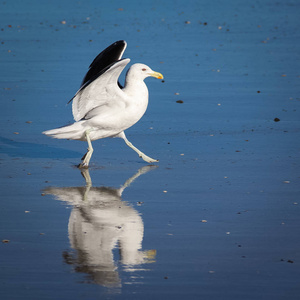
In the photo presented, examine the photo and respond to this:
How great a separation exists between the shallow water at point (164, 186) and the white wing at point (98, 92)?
648 mm

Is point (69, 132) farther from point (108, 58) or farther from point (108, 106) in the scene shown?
point (108, 58)

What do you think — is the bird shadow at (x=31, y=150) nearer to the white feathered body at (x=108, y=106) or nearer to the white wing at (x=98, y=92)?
the white feathered body at (x=108, y=106)

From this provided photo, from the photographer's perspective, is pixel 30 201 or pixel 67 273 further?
pixel 30 201

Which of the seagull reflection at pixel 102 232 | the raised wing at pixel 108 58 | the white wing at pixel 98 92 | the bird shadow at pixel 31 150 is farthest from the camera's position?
the bird shadow at pixel 31 150

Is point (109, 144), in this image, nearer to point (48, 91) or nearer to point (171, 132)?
point (171, 132)

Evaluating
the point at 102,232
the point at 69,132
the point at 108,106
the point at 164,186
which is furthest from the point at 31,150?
the point at 102,232

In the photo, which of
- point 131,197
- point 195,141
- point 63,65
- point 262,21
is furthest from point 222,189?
point 262,21

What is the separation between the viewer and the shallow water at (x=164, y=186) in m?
6.29

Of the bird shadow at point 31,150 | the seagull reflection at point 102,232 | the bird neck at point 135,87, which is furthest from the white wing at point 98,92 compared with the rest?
the seagull reflection at point 102,232

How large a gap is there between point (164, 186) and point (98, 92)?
174 cm

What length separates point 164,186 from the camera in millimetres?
9180

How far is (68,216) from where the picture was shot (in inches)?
313

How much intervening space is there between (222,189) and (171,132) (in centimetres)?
328

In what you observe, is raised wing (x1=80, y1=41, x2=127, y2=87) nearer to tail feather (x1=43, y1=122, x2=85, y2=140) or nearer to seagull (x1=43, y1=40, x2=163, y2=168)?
seagull (x1=43, y1=40, x2=163, y2=168)
